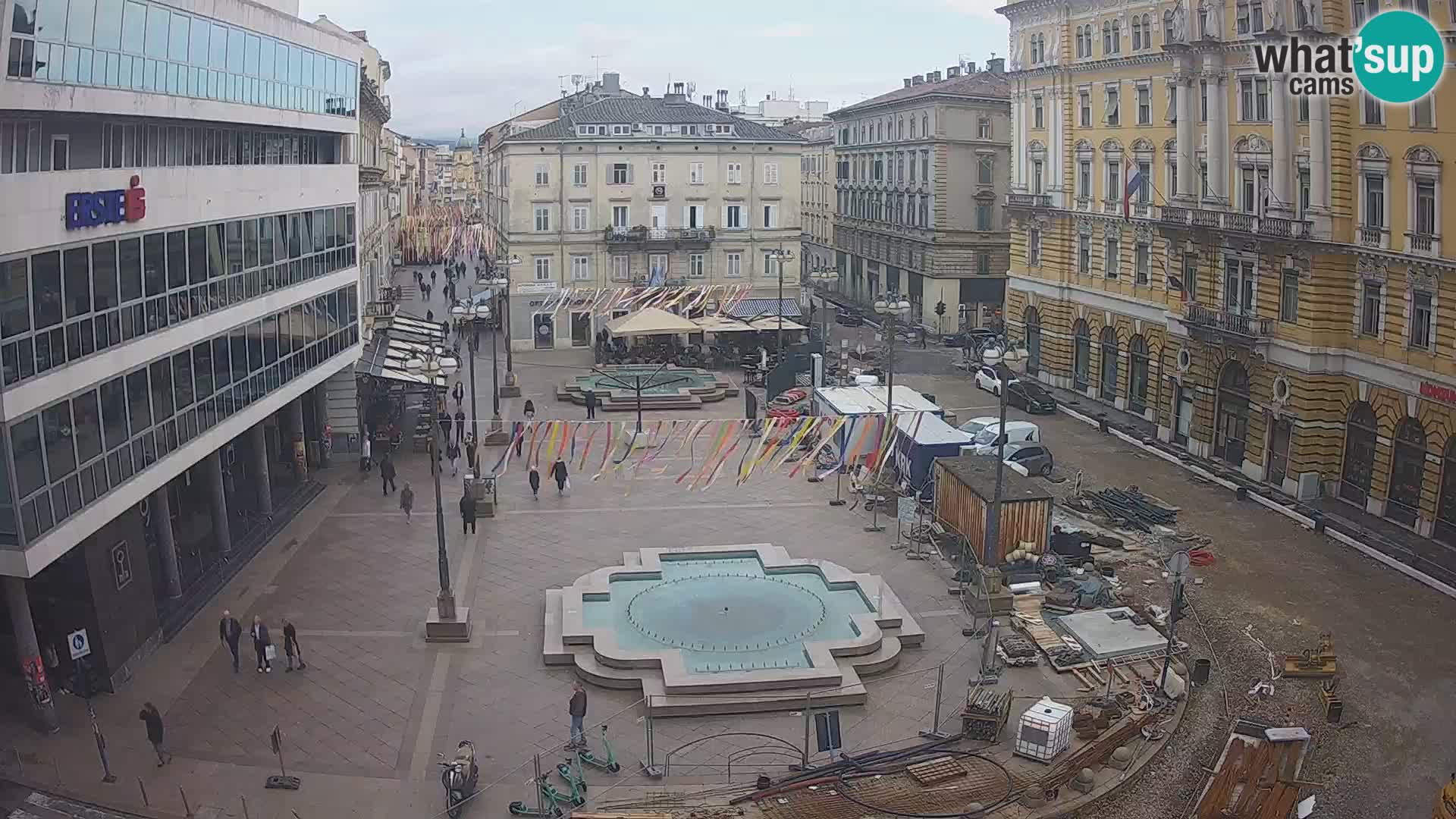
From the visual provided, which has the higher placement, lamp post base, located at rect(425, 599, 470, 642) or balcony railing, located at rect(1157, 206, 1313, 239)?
balcony railing, located at rect(1157, 206, 1313, 239)

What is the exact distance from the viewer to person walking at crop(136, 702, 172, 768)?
2162 cm

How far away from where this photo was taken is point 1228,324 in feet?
→ 139

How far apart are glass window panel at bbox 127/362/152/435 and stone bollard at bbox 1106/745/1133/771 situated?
18601 mm

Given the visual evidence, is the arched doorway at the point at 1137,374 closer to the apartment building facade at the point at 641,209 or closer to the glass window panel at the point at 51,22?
the apartment building facade at the point at 641,209

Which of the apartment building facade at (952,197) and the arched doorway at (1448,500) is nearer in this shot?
the arched doorway at (1448,500)

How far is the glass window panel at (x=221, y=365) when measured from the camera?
29.4m

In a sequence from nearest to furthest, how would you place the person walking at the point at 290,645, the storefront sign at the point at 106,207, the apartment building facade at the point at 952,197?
the storefront sign at the point at 106,207, the person walking at the point at 290,645, the apartment building facade at the point at 952,197

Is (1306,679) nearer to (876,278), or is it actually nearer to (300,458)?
(300,458)

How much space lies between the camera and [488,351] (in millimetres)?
68688

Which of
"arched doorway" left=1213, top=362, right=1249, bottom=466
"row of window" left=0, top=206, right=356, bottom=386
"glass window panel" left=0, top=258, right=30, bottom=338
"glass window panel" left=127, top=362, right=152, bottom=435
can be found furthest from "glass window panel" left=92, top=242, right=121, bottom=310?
"arched doorway" left=1213, top=362, right=1249, bottom=466

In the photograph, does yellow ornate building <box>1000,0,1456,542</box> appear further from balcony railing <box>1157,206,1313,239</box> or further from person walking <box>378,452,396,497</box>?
person walking <box>378,452,396,497</box>

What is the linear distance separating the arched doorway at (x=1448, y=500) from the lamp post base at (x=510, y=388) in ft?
113

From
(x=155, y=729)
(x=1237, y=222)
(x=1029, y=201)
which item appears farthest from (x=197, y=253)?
(x=1029, y=201)

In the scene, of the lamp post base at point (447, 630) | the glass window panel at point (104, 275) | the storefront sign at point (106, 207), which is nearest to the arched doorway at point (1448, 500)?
the lamp post base at point (447, 630)
